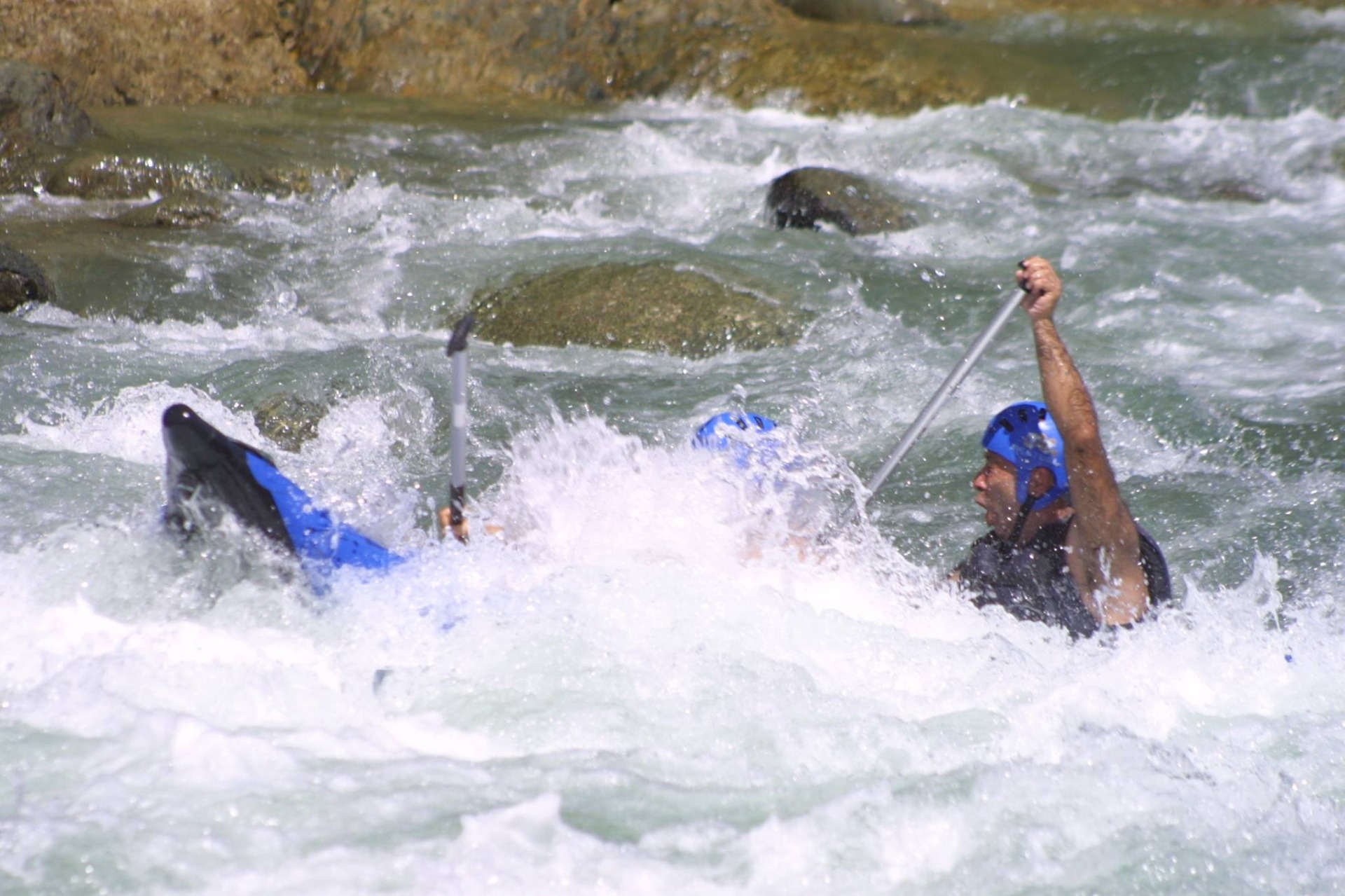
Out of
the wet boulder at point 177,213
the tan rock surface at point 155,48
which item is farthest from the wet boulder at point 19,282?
the tan rock surface at point 155,48

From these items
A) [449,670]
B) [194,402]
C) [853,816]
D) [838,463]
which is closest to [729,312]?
[838,463]

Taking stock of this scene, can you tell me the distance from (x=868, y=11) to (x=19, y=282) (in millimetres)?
8300

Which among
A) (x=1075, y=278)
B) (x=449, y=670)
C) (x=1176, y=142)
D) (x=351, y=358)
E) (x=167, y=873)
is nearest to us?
(x=167, y=873)

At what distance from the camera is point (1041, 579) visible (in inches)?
155

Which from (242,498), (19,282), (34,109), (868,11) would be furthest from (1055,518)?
(868,11)

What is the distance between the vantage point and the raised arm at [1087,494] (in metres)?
3.63

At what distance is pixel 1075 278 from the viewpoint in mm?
7430

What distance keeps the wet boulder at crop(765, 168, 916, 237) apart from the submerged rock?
3.51 m

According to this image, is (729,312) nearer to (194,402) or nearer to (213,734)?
(194,402)

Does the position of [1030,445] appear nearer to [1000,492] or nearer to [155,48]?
[1000,492]

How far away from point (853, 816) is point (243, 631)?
5.35 feet

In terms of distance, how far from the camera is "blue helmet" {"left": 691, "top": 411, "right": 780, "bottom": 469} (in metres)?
4.52

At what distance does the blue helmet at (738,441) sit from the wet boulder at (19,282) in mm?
3913

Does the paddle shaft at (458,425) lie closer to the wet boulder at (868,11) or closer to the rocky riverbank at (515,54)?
the rocky riverbank at (515,54)
